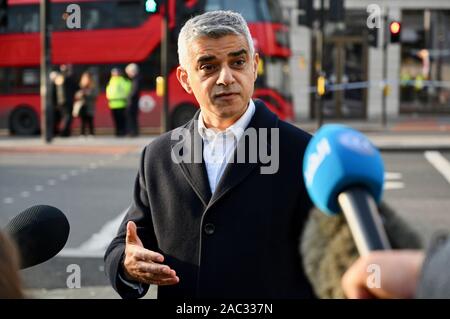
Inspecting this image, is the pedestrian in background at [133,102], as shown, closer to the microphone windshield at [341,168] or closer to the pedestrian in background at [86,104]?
the pedestrian in background at [86,104]

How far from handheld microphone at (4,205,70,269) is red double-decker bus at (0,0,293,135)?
20487 millimetres

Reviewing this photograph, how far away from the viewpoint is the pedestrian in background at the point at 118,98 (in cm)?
2220

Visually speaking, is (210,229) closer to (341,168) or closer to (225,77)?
(225,77)

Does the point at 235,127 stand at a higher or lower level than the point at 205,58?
lower

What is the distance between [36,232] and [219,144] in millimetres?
766

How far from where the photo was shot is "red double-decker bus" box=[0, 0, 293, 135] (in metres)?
22.7

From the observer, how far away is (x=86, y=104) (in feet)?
72.1

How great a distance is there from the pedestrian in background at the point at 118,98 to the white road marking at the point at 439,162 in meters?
7.13

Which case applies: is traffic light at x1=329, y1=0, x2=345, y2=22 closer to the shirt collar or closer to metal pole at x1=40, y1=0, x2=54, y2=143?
metal pole at x1=40, y1=0, x2=54, y2=143

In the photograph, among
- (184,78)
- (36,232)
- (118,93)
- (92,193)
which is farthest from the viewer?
(118,93)

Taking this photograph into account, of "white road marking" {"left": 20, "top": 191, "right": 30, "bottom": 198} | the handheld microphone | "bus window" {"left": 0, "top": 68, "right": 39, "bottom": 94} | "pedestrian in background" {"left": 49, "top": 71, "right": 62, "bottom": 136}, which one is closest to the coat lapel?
the handheld microphone

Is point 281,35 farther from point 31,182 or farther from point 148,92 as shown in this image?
point 31,182

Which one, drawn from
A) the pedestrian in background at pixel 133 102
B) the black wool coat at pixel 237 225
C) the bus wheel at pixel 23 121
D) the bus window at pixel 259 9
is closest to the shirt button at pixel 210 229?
the black wool coat at pixel 237 225

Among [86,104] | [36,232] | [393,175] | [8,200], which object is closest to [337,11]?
[393,175]
